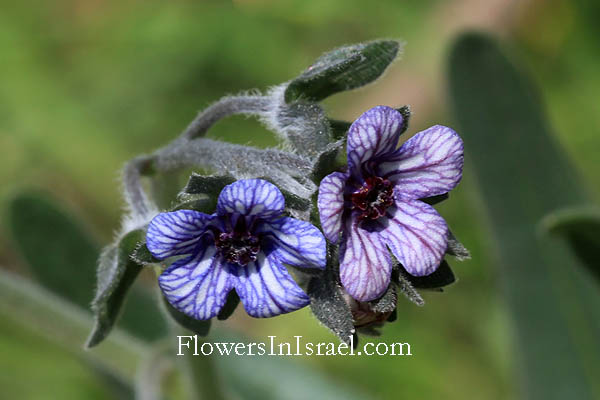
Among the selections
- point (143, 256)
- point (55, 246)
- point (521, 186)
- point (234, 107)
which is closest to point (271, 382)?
point (55, 246)

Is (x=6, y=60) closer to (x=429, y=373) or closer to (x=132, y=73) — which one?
(x=132, y=73)

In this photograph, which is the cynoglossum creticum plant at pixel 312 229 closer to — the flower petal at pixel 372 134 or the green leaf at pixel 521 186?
the flower petal at pixel 372 134

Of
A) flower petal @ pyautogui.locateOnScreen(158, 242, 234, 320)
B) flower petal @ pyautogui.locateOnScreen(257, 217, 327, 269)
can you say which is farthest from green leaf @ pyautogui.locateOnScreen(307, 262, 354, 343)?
flower petal @ pyautogui.locateOnScreen(158, 242, 234, 320)

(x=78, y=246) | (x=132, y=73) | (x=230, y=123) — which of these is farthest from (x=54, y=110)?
(x=78, y=246)

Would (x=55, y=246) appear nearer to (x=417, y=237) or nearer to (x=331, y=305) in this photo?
(x=331, y=305)

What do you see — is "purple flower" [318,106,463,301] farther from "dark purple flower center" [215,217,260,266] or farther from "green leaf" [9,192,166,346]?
"green leaf" [9,192,166,346]

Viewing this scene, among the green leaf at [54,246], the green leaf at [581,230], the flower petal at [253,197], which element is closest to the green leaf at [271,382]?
the green leaf at [54,246]
